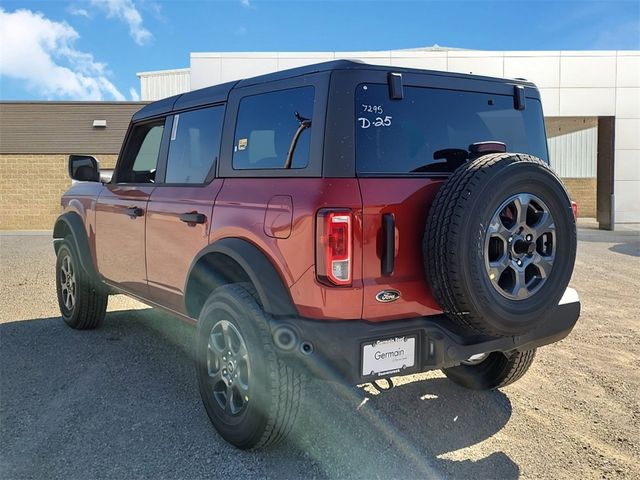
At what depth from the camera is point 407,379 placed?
13.3 ft

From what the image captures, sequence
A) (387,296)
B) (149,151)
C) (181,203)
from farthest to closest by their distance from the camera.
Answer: (149,151), (181,203), (387,296)

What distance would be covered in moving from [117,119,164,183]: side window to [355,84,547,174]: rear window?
6.68 feet

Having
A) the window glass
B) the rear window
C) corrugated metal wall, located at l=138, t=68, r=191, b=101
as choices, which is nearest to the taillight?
the rear window

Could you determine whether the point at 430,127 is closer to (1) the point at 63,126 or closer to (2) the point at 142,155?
(2) the point at 142,155

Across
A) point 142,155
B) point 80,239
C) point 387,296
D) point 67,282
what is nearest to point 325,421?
point 387,296

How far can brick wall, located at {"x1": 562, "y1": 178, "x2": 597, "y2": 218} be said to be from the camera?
21.8 m

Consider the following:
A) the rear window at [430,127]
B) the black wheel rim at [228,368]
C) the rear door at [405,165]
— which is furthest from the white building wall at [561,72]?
the black wheel rim at [228,368]

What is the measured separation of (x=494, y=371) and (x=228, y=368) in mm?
1832

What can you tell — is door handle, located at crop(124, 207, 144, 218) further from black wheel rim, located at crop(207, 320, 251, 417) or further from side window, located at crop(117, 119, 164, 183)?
black wheel rim, located at crop(207, 320, 251, 417)

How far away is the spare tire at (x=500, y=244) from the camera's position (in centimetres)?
250

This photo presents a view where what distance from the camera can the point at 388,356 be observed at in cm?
260

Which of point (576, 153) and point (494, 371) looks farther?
point (576, 153)

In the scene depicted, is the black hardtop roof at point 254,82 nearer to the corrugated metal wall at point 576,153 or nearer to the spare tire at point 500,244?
the spare tire at point 500,244

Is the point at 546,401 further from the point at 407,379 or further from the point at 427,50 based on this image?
the point at 427,50
